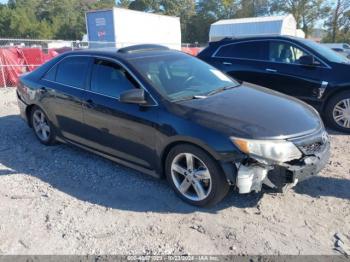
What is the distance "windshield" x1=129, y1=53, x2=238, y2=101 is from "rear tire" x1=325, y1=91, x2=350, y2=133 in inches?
94.1

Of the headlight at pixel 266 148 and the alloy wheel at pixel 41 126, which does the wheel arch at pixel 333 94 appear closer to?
the headlight at pixel 266 148

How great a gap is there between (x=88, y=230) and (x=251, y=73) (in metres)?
4.78

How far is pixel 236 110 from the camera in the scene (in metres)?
3.87

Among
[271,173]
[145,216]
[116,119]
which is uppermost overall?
[116,119]

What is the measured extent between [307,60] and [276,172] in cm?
376

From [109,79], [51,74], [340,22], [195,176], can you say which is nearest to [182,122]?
[195,176]

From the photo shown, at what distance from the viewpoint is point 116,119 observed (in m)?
4.32

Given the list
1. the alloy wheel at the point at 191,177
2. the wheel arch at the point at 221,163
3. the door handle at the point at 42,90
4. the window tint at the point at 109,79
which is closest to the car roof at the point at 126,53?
the window tint at the point at 109,79

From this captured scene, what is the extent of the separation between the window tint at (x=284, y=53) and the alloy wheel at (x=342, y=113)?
3.61 ft

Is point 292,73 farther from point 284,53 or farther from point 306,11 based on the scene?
point 306,11

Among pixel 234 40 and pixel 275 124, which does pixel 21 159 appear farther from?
pixel 234 40

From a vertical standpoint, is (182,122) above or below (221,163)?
above

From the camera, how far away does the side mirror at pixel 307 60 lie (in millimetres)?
6500

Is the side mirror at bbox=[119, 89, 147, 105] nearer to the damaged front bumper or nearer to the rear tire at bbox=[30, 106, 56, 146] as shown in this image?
the damaged front bumper
